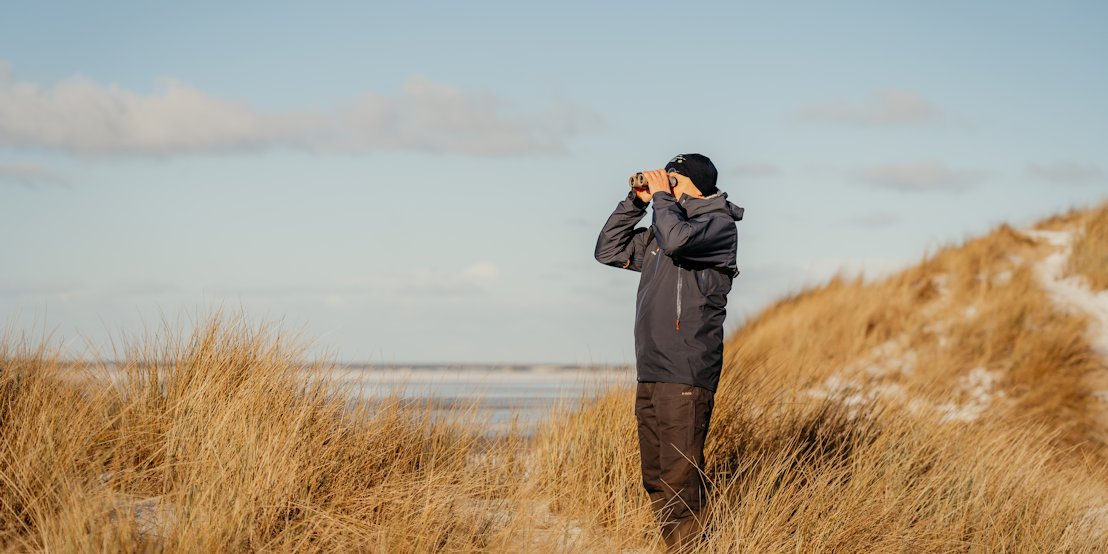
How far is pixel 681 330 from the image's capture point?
445 centimetres

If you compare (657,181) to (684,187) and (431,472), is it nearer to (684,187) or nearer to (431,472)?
(684,187)

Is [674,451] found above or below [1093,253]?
below

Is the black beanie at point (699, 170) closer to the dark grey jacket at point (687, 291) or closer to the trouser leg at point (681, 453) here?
the dark grey jacket at point (687, 291)

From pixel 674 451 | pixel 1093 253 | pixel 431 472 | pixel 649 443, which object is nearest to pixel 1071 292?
pixel 1093 253

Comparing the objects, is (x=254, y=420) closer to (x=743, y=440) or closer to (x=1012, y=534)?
(x=743, y=440)

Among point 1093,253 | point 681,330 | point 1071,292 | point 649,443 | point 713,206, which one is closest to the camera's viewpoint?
point 681,330

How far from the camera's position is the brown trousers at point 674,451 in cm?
445

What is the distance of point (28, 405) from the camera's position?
4848 mm

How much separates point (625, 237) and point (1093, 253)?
10.7 meters

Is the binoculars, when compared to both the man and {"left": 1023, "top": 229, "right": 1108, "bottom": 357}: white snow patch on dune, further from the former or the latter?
{"left": 1023, "top": 229, "right": 1108, "bottom": 357}: white snow patch on dune

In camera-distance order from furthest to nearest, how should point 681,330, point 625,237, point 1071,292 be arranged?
point 1071,292
point 625,237
point 681,330

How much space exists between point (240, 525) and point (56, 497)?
2.91ft

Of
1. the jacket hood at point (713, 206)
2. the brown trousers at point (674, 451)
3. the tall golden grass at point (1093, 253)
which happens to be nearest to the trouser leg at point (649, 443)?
the brown trousers at point (674, 451)

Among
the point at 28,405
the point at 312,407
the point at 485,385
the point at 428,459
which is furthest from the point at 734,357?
the point at 28,405
